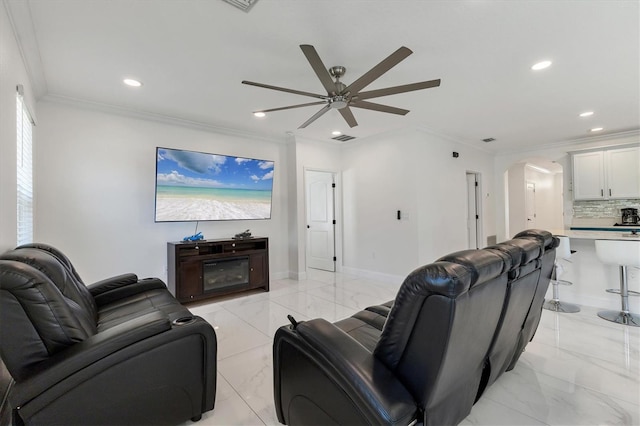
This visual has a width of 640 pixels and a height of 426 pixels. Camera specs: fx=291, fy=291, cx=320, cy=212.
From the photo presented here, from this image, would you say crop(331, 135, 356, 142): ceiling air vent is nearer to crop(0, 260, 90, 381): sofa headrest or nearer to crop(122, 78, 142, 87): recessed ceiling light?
crop(122, 78, 142, 87): recessed ceiling light

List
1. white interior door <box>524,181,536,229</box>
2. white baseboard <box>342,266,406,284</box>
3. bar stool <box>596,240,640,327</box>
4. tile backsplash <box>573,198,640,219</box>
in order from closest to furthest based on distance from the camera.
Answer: bar stool <box>596,240,640,327</box>, white baseboard <box>342,266,406,284</box>, tile backsplash <box>573,198,640,219</box>, white interior door <box>524,181,536,229</box>

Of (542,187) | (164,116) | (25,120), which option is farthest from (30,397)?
Result: (542,187)

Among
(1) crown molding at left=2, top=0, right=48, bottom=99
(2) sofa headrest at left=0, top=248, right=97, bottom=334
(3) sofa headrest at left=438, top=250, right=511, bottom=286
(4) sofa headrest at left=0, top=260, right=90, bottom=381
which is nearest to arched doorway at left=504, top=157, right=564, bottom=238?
(3) sofa headrest at left=438, top=250, right=511, bottom=286

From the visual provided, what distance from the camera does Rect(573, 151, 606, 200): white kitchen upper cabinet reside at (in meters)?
5.30

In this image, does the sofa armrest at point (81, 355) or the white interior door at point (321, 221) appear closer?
the sofa armrest at point (81, 355)

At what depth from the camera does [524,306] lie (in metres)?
1.78

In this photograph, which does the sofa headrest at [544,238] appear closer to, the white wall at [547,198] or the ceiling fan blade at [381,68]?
the ceiling fan blade at [381,68]

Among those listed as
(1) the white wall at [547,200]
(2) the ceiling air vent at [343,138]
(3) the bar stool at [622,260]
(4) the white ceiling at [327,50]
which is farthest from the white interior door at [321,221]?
(1) the white wall at [547,200]

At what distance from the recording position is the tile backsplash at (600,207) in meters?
5.28

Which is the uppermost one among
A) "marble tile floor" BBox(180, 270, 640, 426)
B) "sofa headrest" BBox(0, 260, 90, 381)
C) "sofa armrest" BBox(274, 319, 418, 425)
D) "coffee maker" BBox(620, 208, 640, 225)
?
"coffee maker" BBox(620, 208, 640, 225)

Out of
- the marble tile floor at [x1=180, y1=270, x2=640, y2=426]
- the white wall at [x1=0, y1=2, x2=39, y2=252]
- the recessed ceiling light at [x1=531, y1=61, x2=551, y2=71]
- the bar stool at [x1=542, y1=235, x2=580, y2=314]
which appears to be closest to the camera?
the marble tile floor at [x1=180, y1=270, x2=640, y2=426]

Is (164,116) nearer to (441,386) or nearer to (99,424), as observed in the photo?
(99,424)

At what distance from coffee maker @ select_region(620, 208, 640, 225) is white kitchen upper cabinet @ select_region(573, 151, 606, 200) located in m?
0.46

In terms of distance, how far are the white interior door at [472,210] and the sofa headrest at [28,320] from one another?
6.66 metres
